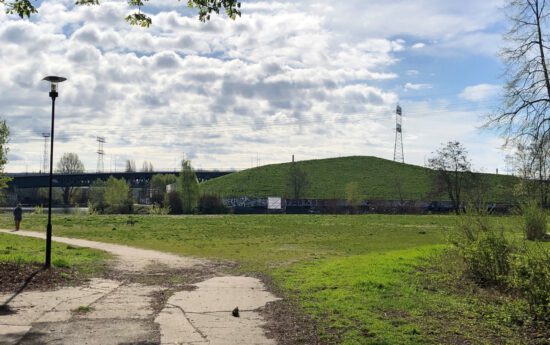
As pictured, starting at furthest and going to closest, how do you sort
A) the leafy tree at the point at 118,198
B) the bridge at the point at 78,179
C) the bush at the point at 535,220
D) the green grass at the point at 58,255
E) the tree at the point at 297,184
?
the bridge at the point at 78,179
the tree at the point at 297,184
the leafy tree at the point at 118,198
the bush at the point at 535,220
the green grass at the point at 58,255

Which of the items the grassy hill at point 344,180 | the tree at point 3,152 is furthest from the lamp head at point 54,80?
the grassy hill at point 344,180

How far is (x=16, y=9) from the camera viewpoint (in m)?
10.6

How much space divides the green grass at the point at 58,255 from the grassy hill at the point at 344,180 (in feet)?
230

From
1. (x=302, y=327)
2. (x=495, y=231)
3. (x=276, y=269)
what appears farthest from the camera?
(x=276, y=269)

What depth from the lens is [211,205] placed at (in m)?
77.9

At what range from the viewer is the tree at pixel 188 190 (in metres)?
75.4

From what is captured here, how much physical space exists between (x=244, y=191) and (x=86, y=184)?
5028 cm

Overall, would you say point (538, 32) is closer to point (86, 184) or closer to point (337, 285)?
point (337, 285)

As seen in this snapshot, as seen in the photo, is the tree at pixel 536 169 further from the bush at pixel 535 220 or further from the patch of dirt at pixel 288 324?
the patch of dirt at pixel 288 324

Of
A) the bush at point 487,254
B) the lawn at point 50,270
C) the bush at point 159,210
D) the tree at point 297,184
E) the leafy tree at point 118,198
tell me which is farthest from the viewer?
the tree at point 297,184

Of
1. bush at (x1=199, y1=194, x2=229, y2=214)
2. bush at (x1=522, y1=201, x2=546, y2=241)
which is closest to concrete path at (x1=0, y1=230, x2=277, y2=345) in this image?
bush at (x1=522, y1=201, x2=546, y2=241)

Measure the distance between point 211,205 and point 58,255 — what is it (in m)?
59.4

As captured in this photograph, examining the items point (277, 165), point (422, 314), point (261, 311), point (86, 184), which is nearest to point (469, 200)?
point (422, 314)

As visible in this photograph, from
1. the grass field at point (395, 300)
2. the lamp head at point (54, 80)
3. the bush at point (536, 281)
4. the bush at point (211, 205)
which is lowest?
the grass field at point (395, 300)
